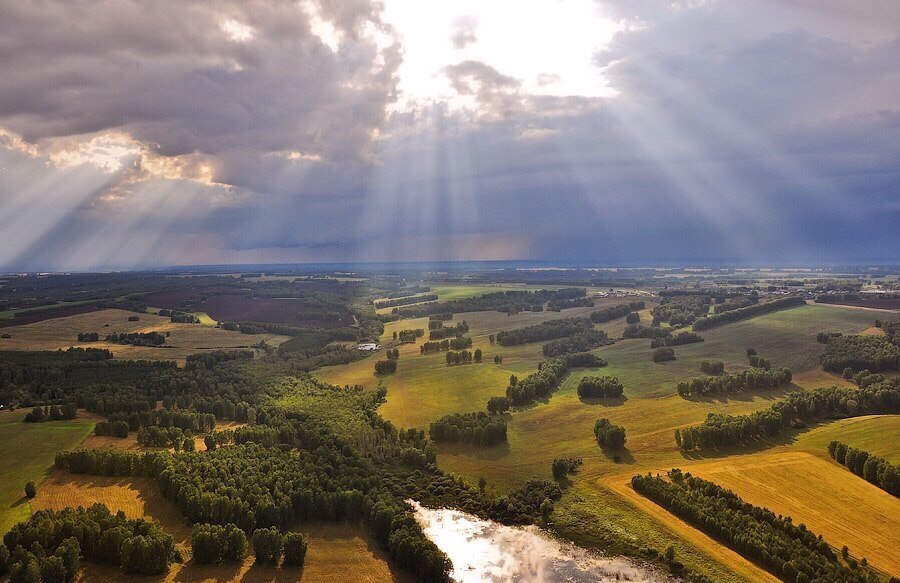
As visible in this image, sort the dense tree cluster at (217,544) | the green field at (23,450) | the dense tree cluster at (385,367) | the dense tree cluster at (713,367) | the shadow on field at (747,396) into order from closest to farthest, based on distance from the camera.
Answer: the dense tree cluster at (217,544) → the green field at (23,450) → the shadow on field at (747,396) → the dense tree cluster at (713,367) → the dense tree cluster at (385,367)

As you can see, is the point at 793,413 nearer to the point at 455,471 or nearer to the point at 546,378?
the point at 546,378

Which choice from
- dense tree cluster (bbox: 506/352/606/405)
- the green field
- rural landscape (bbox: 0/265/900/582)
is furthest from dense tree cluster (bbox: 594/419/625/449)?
the green field

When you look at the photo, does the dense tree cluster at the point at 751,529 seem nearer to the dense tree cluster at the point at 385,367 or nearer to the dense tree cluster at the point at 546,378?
the dense tree cluster at the point at 546,378

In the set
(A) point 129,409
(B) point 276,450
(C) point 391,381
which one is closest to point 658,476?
(B) point 276,450

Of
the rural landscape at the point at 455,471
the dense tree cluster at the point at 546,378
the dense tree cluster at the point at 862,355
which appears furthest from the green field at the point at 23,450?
the dense tree cluster at the point at 862,355

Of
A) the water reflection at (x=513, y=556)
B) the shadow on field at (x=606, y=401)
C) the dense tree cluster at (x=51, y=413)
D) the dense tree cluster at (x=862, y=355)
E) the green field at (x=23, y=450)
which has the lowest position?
the water reflection at (x=513, y=556)

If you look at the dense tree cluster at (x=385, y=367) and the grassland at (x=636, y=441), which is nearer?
the grassland at (x=636, y=441)

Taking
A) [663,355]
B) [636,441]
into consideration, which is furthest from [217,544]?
[663,355]
